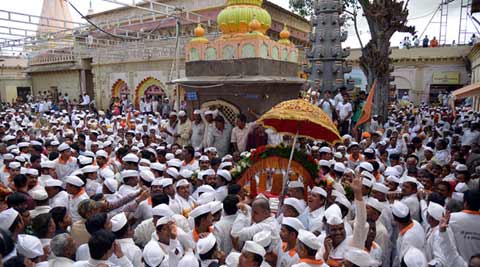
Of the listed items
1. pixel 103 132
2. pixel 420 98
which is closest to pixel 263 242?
pixel 103 132

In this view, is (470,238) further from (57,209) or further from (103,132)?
(103,132)

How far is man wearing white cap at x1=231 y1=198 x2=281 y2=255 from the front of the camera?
3.37m

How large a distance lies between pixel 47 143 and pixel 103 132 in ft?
6.62

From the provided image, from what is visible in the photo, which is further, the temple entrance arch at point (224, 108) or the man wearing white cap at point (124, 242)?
the temple entrance arch at point (224, 108)

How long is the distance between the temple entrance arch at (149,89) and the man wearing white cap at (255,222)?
15978mm

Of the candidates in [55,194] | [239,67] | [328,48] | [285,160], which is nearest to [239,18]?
[239,67]

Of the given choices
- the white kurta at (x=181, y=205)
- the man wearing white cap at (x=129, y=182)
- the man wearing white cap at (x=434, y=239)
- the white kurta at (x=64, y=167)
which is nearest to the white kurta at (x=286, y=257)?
the man wearing white cap at (x=434, y=239)

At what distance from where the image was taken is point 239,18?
8.83 m

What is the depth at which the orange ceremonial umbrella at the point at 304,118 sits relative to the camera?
15.6 feet

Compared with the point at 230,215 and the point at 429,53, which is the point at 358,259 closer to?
the point at 230,215

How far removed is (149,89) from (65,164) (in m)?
14.0

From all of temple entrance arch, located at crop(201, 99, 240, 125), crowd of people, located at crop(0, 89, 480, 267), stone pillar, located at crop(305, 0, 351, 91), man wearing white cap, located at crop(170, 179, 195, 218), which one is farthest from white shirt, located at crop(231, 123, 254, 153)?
stone pillar, located at crop(305, 0, 351, 91)

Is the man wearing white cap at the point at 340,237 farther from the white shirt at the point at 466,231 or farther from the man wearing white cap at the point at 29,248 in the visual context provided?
the man wearing white cap at the point at 29,248

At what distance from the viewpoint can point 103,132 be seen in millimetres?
10289
